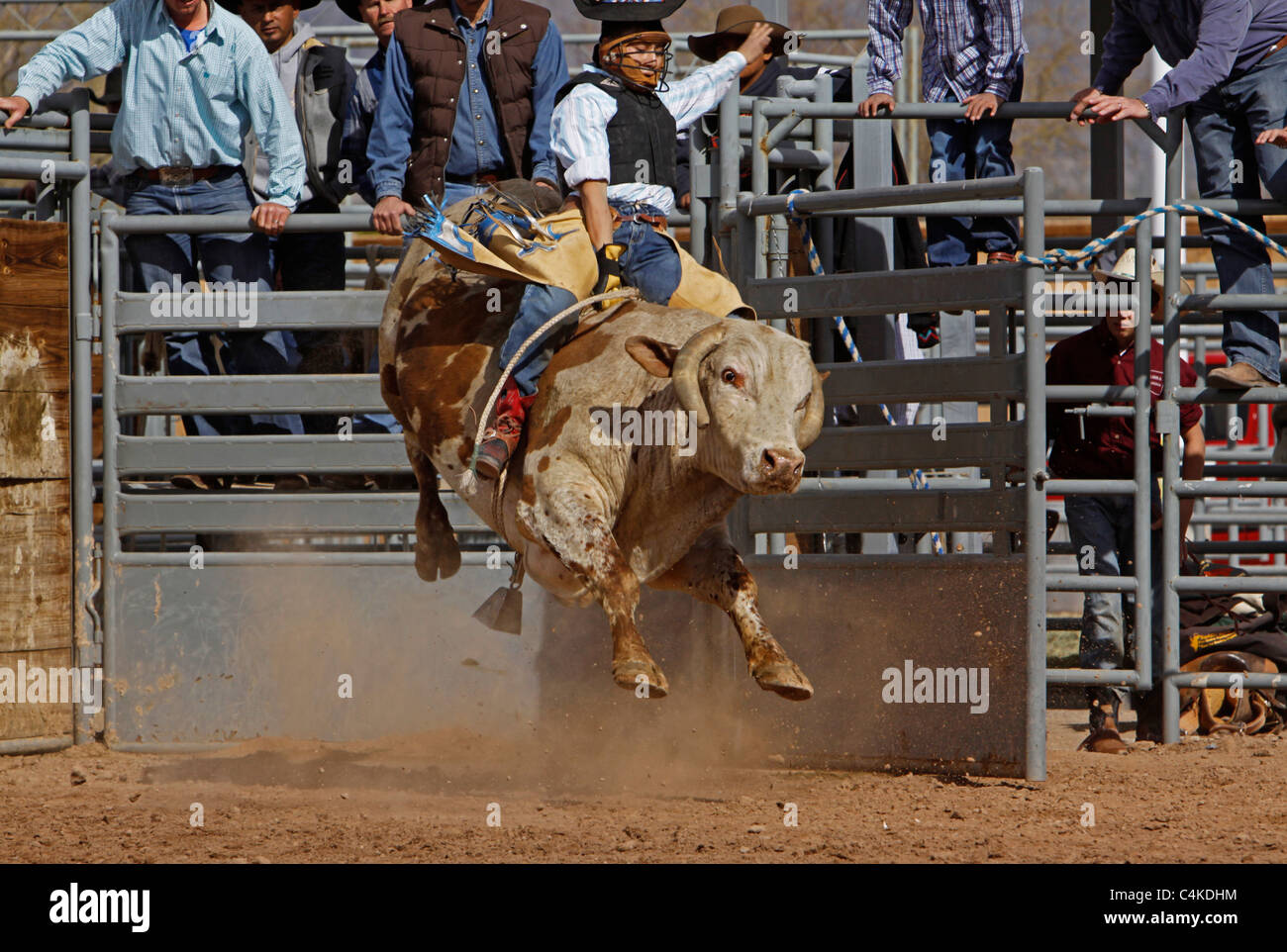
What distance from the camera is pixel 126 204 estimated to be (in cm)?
809

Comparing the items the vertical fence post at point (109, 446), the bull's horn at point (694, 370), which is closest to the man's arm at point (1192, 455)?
the bull's horn at point (694, 370)

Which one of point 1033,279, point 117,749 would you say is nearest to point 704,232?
point 1033,279

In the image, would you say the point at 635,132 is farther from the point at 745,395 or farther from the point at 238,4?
the point at 238,4

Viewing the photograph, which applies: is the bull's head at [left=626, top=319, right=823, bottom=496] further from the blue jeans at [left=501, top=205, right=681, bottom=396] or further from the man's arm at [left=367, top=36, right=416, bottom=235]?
the man's arm at [left=367, top=36, right=416, bottom=235]

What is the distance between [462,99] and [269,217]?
3.46 feet

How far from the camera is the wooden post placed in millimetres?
7574

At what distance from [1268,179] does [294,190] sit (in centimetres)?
444

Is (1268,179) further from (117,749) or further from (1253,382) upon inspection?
(117,749)

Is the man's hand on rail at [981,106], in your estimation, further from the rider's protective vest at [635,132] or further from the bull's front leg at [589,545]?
the bull's front leg at [589,545]

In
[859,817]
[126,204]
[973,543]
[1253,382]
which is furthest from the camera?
[973,543]

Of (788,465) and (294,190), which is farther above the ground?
(294,190)

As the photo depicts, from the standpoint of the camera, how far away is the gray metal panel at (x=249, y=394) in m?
7.86

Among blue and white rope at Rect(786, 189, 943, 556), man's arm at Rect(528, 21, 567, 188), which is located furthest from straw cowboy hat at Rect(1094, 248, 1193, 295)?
man's arm at Rect(528, 21, 567, 188)

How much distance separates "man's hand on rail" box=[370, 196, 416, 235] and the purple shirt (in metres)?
3.30
